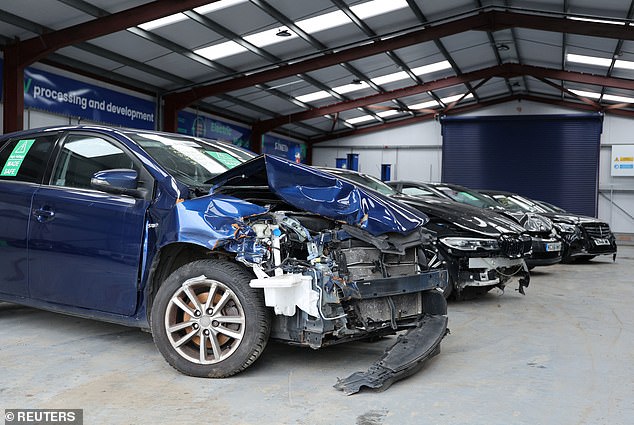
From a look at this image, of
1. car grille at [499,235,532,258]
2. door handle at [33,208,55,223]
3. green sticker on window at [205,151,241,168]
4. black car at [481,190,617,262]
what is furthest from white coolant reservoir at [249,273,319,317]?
black car at [481,190,617,262]

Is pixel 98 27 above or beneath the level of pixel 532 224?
above

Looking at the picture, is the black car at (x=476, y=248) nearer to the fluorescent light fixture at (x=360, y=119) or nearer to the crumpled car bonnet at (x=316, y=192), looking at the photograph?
the crumpled car bonnet at (x=316, y=192)

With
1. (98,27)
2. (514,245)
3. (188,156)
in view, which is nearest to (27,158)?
(188,156)

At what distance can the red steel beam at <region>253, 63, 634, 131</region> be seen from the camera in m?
20.2

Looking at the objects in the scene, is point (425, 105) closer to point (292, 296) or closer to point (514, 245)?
point (514, 245)

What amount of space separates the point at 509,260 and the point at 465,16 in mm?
11040

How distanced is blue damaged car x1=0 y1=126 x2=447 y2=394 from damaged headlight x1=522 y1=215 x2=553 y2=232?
4.64 metres

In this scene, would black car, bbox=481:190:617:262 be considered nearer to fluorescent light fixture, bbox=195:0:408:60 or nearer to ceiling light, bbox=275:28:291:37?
fluorescent light fixture, bbox=195:0:408:60

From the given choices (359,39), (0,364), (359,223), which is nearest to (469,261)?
(359,223)

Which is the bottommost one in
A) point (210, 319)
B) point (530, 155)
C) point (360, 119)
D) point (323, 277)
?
point (210, 319)

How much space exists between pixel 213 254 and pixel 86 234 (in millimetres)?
915

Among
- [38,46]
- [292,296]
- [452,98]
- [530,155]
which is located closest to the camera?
[292,296]

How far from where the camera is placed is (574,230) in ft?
37.8

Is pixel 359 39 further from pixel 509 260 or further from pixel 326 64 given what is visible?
pixel 509 260
